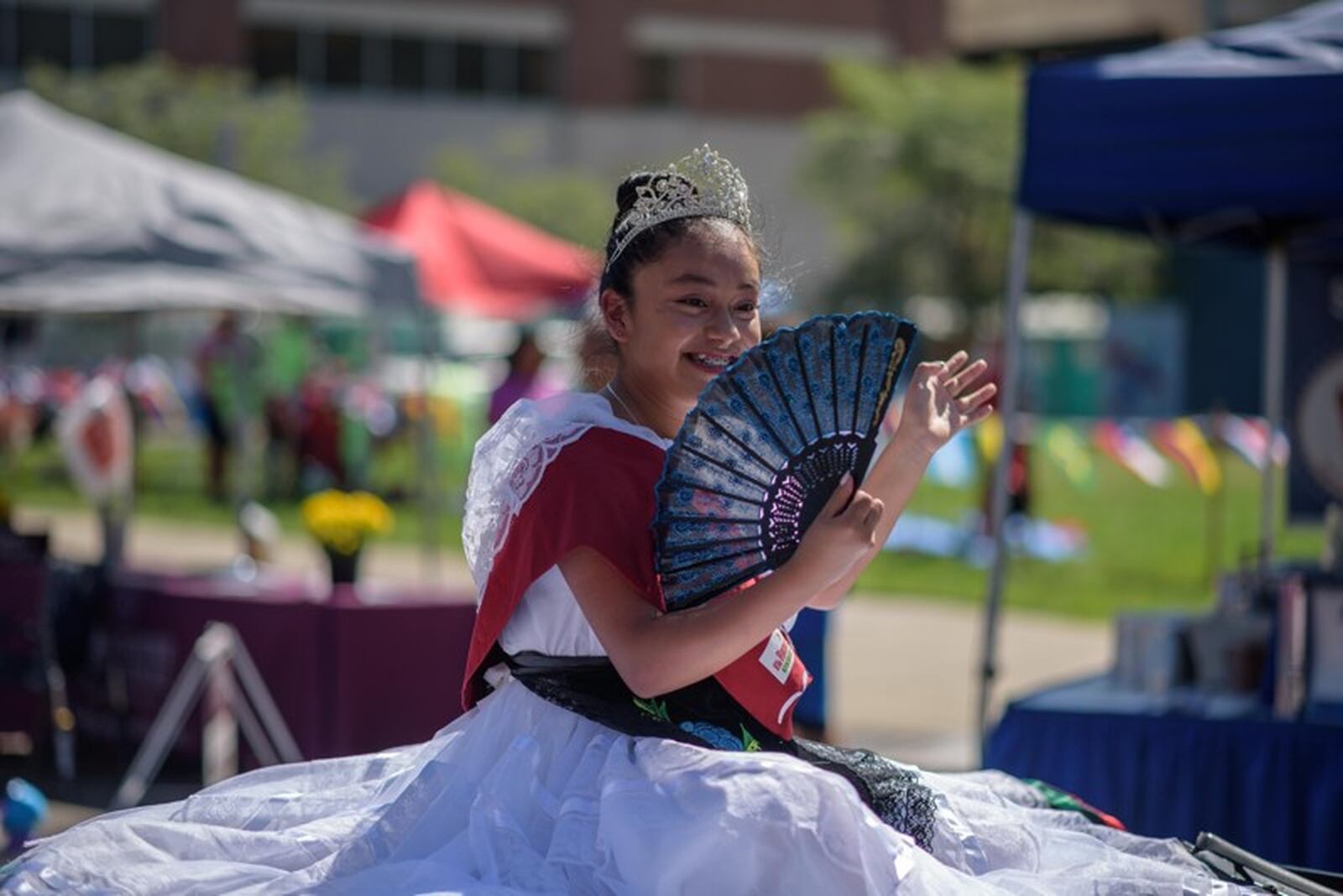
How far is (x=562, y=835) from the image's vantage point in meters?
2.73

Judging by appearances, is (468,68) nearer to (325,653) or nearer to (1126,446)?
(1126,446)

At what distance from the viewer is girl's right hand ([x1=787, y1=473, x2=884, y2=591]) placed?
8.89 ft

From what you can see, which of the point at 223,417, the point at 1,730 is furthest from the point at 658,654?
the point at 223,417

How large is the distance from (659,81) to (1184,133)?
42179 millimetres

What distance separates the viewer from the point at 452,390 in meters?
27.3

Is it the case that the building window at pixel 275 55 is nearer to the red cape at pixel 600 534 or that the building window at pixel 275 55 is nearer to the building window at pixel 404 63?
the building window at pixel 404 63

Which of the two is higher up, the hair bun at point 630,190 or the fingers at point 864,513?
the hair bun at point 630,190

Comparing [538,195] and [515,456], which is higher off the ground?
[538,195]

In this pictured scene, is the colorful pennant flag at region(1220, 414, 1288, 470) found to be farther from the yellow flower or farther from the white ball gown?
the white ball gown

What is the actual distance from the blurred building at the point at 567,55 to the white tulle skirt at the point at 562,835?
36775 millimetres

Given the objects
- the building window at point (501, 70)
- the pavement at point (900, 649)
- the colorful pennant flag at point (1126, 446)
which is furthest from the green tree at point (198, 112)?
the colorful pennant flag at point (1126, 446)

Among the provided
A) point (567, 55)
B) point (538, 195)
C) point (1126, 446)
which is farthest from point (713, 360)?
point (567, 55)

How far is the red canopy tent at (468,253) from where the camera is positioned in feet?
45.0

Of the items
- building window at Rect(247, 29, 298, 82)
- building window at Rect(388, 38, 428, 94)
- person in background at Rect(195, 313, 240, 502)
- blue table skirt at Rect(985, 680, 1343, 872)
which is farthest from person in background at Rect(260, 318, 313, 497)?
building window at Rect(388, 38, 428, 94)
